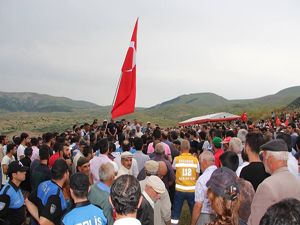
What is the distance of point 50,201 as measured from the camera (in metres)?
4.48

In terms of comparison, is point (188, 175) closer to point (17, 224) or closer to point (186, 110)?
point (17, 224)

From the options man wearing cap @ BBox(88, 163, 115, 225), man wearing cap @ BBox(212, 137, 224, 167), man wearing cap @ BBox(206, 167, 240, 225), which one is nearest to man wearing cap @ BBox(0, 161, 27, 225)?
man wearing cap @ BBox(88, 163, 115, 225)

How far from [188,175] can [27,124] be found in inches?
2938

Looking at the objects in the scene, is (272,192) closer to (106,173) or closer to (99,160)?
(106,173)

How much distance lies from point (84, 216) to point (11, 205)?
2269 mm

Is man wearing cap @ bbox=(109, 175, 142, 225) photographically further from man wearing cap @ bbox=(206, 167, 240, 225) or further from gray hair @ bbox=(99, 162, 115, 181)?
gray hair @ bbox=(99, 162, 115, 181)

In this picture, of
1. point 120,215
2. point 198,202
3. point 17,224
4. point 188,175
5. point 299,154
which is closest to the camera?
point 120,215

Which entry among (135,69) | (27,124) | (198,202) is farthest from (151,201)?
(27,124)

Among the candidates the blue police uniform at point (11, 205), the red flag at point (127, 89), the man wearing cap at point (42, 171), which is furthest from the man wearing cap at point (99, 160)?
the red flag at point (127, 89)

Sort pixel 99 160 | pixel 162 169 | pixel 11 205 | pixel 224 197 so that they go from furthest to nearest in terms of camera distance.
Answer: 1. pixel 162 169
2. pixel 99 160
3. pixel 11 205
4. pixel 224 197

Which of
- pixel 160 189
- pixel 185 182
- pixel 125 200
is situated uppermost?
pixel 125 200

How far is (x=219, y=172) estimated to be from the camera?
3686mm

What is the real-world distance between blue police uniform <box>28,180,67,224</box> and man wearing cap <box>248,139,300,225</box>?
2348 mm

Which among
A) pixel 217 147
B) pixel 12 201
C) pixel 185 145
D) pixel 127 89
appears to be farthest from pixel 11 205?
pixel 127 89
